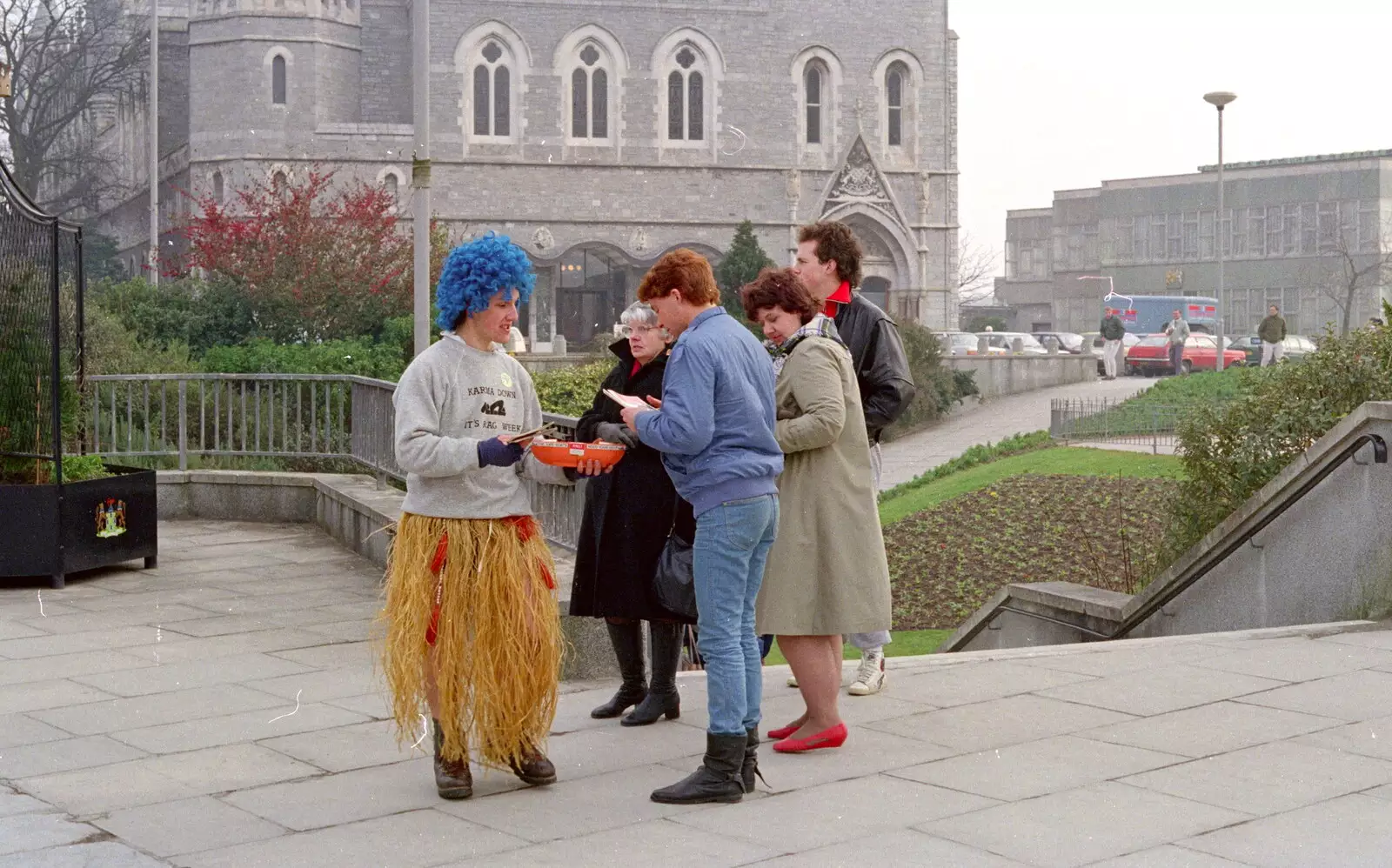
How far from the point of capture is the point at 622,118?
168 ft

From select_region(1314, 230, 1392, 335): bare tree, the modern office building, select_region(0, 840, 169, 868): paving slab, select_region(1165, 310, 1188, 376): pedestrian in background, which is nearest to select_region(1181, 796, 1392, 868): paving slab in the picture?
select_region(0, 840, 169, 868): paving slab

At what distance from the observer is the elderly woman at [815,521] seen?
20.3 ft

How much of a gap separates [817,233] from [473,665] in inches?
98.0

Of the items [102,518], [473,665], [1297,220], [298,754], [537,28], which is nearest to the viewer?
[473,665]

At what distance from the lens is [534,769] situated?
5785 millimetres

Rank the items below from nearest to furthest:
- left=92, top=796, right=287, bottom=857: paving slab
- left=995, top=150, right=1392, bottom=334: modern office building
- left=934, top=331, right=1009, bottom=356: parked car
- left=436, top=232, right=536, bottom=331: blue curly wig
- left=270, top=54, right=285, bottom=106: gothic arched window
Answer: left=92, top=796, right=287, bottom=857: paving slab → left=436, top=232, right=536, bottom=331: blue curly wig → left=934, top=331, right=1009, bottom=356: parked car → left=270, top=54, right=285, bottom=106: gothic arched window → left=995, top=150, right=1392, bottom=334: modern office building

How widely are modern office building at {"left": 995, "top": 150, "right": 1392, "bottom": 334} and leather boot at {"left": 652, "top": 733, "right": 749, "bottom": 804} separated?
68480mm

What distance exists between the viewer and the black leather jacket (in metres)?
7.23

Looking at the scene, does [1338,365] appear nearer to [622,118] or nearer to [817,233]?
[817,233]

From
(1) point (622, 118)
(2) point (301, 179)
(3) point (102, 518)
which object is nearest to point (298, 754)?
(3) point (102, 518)

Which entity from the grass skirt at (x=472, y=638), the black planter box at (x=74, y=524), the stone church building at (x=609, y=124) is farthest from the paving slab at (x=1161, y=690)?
the stone church building at (x=609, y=124)

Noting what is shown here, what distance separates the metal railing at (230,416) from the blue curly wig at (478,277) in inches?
287

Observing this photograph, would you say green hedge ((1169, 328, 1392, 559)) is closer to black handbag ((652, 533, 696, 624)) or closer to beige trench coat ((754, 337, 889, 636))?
beige trench coat ((754, 337, 889, 636))

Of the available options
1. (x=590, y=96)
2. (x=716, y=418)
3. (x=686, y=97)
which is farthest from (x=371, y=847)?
(x=686, y=97)
